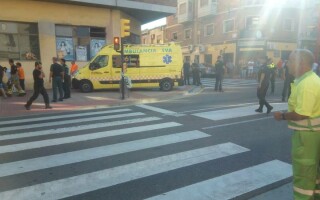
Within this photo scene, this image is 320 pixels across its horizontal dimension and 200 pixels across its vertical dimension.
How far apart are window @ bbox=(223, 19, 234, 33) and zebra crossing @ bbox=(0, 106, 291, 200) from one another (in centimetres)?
2869

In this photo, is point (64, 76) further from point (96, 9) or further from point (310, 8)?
point (310, 8)

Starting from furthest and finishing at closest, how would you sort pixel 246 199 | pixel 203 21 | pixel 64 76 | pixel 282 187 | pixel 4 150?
pixel 203 21 < pixel 64 76 < pixel 4 150 < pixel 282 187 < pixel 246 199

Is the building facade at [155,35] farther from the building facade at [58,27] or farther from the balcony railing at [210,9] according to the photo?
the building facade at [58,27]

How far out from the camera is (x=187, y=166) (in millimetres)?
4574

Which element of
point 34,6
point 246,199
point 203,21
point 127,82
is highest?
point 203,21

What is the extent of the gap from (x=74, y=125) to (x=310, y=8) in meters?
33.8

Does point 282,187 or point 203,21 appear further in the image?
point 203,21

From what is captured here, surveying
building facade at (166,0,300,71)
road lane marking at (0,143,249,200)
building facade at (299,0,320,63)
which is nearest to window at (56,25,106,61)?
road lane marking at (0,143,249,200)

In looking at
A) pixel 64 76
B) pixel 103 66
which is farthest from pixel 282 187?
pixel 103 66

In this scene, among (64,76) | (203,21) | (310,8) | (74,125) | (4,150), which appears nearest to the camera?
(4,150)

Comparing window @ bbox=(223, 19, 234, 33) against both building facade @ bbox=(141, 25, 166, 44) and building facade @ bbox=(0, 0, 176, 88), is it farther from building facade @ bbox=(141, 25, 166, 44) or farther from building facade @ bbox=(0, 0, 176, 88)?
building facade @ bbox=(141, 25, 166, 44)

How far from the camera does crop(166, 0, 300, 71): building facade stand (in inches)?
1217

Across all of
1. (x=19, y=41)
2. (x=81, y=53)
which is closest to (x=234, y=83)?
(x=81, y=53)

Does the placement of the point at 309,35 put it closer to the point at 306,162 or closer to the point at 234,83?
the point at 234,83
